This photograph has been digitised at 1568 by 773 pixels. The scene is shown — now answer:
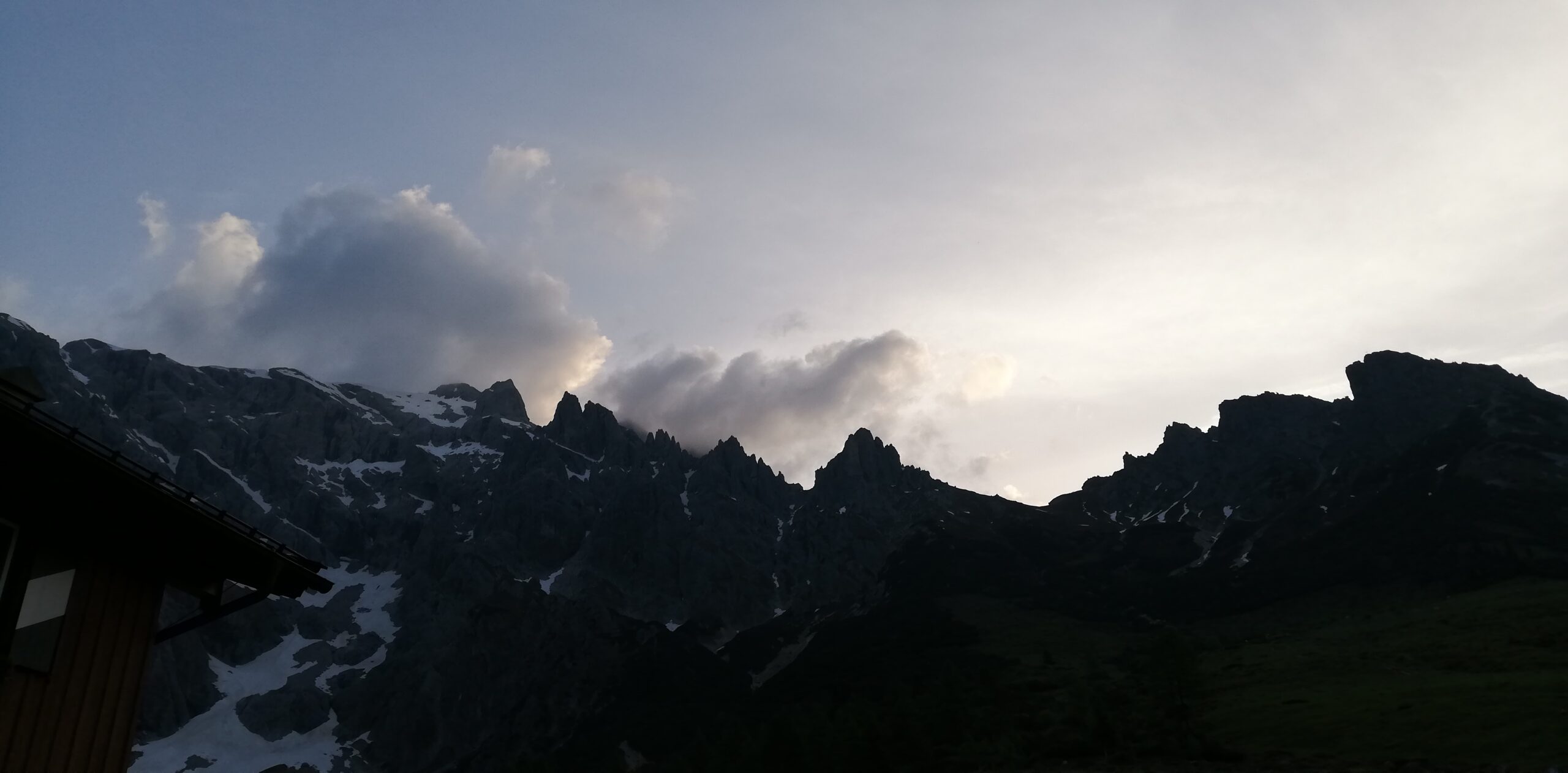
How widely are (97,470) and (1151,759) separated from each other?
312 feet

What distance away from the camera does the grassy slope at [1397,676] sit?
Result: 251ft

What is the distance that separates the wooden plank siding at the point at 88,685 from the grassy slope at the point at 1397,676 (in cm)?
7872

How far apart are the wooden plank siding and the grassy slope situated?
78.7 metres

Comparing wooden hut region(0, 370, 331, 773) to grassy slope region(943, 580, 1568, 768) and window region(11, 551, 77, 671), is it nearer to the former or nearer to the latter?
A: window region(11, 551, 77, 671)

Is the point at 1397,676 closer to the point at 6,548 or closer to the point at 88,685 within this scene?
the point at 88,685

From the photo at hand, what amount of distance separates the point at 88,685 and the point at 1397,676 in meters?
131

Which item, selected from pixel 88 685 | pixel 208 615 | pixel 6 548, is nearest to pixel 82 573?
pixel 6 548

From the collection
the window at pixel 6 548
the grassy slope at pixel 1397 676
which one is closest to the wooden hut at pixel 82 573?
the window at pixel 6 548

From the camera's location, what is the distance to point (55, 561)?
1535 centimetres

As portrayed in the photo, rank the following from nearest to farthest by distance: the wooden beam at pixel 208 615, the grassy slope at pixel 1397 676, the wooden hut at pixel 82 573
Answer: the wooden hut at pixel 82 573, the wooden beam at pixel 208 615, the grassy slope at pixel 1397 676

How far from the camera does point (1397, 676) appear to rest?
375 ft

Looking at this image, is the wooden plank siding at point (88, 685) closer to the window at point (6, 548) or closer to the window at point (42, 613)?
the window at point (42, 613)

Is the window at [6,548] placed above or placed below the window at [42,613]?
above

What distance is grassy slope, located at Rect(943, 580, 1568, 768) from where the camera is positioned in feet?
251
